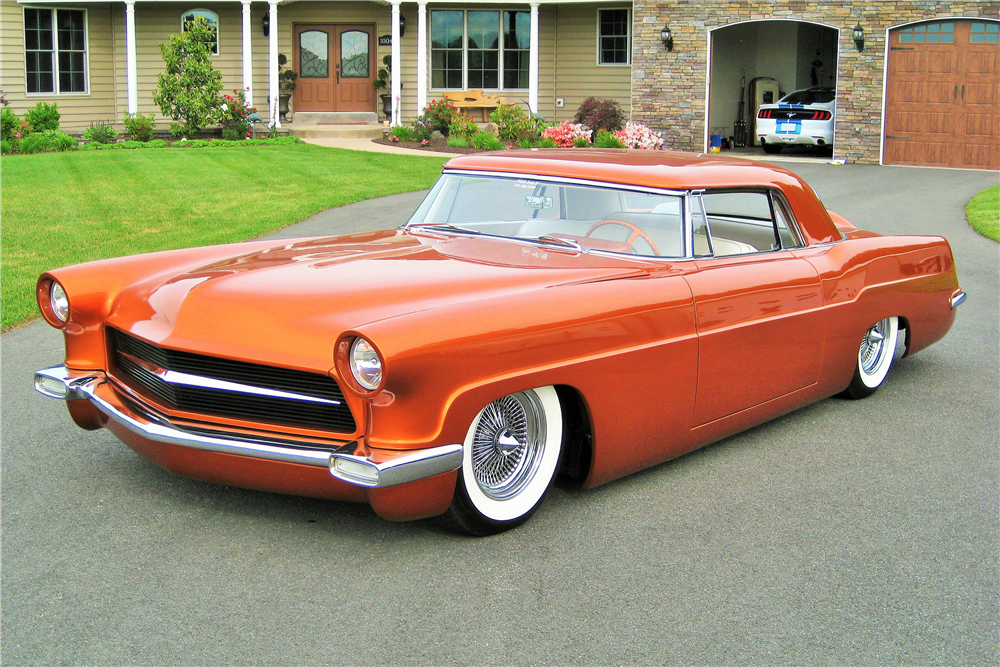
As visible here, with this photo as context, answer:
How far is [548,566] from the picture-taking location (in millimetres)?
3422

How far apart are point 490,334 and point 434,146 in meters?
17.9

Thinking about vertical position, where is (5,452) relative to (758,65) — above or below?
below

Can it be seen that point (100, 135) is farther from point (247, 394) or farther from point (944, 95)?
point (247, 394)

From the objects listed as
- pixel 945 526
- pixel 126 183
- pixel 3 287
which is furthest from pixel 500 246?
pixel 126 183

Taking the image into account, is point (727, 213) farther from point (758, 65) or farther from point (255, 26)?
point (758, 65)

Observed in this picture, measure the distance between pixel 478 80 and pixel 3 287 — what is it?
1762 cm

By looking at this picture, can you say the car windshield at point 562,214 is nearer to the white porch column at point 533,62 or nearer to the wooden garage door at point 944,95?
the wooden garage door at point 944,95

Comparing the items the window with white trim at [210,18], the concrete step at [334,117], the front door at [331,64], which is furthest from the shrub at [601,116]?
the window with white trim at [210,18]

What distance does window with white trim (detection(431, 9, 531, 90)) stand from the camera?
80.2 ft

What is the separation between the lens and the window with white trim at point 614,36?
24.5 meters

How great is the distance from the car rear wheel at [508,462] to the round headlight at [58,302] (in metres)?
1.95

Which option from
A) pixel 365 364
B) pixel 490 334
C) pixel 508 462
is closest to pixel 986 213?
pixel 508 462

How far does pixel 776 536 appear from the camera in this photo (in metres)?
3.71

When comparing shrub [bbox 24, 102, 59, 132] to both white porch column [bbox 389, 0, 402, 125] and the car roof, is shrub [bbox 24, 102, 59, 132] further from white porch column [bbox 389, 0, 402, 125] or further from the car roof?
the car roof
